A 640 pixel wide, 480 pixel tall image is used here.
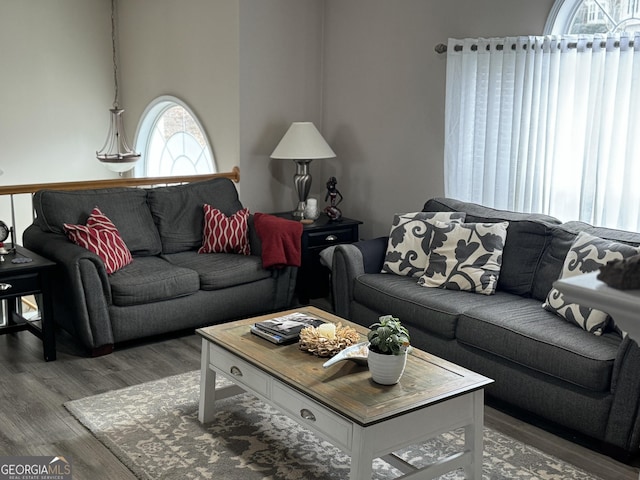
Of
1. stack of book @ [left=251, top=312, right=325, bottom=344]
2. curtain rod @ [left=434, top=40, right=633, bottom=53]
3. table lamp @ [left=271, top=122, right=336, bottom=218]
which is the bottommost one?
stack of book @ [left=251, top=312, right=325, bottom=344]

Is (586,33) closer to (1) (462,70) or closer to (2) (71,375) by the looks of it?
(1) (462,70)

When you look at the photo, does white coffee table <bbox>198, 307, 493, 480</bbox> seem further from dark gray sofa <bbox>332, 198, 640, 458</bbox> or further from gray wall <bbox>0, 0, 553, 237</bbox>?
gray wall <bbox>0, 0, 553, 237</bbox>

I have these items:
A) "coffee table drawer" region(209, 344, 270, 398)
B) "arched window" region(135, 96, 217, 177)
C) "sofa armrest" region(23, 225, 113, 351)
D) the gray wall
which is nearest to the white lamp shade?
the gray wall

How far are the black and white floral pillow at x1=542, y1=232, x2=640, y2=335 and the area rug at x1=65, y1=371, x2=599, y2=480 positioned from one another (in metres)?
0.66

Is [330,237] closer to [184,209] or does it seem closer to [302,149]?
[302,149]

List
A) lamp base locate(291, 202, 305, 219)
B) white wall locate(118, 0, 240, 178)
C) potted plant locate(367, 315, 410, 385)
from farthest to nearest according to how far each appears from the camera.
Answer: white wall locate(118, 0, 240, 178) → lamp base locate(291, 202, 305, 219) → potted plant locate(367, 315, 410, 385)

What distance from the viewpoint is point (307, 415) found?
2.72m

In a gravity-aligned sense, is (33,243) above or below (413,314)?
above

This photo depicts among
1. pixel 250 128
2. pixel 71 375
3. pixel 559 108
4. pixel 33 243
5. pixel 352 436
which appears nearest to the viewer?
pixel 352 436

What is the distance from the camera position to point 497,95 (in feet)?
14.7

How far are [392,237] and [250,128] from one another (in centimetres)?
164

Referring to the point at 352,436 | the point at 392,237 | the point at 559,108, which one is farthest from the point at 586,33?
the point at 352,436

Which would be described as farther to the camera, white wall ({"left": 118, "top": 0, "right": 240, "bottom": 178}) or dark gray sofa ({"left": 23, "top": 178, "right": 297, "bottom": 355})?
white wall ({"left": 118, "top": 0, "right": 240, "bottom": 178})

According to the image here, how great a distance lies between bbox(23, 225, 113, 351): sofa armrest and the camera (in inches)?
158
